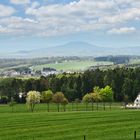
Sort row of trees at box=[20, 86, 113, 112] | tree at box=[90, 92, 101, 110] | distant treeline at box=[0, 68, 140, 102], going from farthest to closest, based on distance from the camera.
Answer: distant treeline at box=[0, 68, 140, 102], tree at box=[90, 92, 101, 110], row of trees at box=[20, 86, 113, 112]

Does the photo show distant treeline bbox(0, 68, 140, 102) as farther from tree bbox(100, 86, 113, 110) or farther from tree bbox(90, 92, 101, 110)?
tree bbox(90, 92, 101, 110)

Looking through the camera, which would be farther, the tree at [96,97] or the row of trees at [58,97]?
the tree at [96,97]

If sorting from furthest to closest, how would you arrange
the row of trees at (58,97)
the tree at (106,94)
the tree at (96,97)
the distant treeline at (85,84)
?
the distant treeline at (85,84) < the tree at (106,94) < the tree at (96,97) < the row of trees at (58,97)

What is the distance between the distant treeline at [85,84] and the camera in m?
154

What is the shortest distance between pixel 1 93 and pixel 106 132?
132 m

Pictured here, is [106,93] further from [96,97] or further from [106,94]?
[96,97]

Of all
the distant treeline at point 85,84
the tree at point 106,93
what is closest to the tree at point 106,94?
the tree at point 106,93

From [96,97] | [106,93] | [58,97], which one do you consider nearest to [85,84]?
[106,93]

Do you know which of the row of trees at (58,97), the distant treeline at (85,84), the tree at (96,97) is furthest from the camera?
the distant treeline at (85,84)

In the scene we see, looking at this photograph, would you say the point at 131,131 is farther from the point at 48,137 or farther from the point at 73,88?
the point at 73,88

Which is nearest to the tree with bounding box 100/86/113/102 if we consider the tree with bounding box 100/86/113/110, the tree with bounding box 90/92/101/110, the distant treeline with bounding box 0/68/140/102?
the tree with bounding box 100/86/113/110

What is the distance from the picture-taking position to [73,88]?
16338 cm

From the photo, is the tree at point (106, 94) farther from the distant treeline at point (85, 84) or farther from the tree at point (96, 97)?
the distant treeline at point (85, 84)

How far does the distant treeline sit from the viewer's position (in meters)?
154
